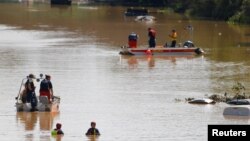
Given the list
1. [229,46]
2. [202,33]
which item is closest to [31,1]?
[202,33]

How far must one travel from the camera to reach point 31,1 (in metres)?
111

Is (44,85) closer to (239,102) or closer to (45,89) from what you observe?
(45,89)

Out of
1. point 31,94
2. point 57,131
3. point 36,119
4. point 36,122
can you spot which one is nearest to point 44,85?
point 31,94

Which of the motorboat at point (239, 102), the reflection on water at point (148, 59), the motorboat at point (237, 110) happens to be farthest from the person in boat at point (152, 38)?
the motorboat at point (237, 110)

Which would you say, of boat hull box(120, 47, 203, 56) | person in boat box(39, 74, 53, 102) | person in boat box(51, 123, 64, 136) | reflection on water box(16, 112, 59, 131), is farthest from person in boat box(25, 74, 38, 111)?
boat hull box(120, 47, 203, 56)

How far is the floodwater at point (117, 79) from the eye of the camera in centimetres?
2448

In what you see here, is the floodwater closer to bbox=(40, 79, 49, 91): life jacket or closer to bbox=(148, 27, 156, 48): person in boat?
bbox=(40, 79, 49, 91): life jacket

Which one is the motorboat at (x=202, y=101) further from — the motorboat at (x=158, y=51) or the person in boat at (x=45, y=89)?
the motorboat at (x=158, y=51)

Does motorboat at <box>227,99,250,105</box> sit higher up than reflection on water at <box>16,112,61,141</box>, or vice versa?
motorboat at <box>227,99,250,105</box>

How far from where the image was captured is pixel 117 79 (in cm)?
3444

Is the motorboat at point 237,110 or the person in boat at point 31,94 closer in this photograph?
the motorboat at point 237,110

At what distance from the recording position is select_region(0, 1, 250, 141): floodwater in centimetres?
2448

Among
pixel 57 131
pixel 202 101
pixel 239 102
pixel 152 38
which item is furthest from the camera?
pixel 152 38

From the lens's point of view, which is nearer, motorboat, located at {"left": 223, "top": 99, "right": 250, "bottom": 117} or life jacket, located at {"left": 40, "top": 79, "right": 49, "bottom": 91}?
motorboat, located at {"left": 223, "top": 99, "right": 250, "bottom": 117}
